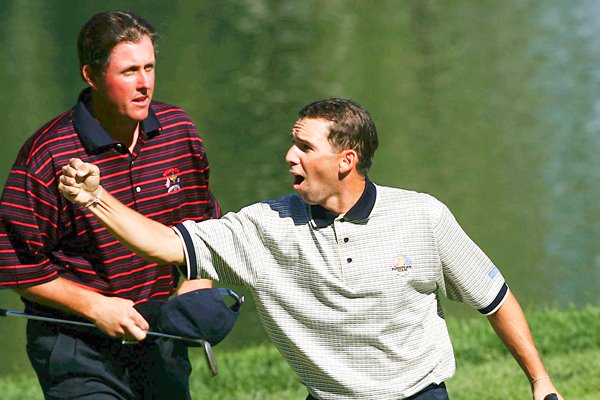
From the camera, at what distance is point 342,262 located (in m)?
4.65

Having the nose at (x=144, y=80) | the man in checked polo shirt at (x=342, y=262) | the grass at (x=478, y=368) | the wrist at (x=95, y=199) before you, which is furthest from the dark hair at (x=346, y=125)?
the grass at (x=478, y=368)

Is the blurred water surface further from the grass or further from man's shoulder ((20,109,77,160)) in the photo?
man's shoulder ((20,109,77,160))

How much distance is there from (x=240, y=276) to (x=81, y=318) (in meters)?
0.58

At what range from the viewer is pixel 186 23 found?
1891cm

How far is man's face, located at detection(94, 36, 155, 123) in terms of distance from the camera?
→ 4.80 m

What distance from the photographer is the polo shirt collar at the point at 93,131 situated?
484cm

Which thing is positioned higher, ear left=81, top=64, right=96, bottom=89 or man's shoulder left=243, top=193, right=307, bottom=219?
ear left=81, top=64, right=96, bottom=89

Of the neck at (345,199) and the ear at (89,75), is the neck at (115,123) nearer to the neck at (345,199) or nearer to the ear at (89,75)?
the ear at (89,75)

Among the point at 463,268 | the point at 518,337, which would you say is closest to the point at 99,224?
the point at 463,268

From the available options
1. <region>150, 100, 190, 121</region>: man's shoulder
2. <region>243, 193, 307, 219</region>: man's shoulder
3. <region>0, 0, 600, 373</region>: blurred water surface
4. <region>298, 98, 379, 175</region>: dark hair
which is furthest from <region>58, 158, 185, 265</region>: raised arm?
<region>0, 0, 600, 373</region>: blurred water surface

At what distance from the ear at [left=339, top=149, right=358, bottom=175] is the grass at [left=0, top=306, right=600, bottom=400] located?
2506 millimetres

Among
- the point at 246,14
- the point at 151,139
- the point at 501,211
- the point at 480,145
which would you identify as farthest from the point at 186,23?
the point at 151,139

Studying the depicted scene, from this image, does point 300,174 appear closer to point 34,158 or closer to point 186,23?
point 34,158

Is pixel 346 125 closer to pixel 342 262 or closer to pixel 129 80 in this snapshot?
pixel 342 262
